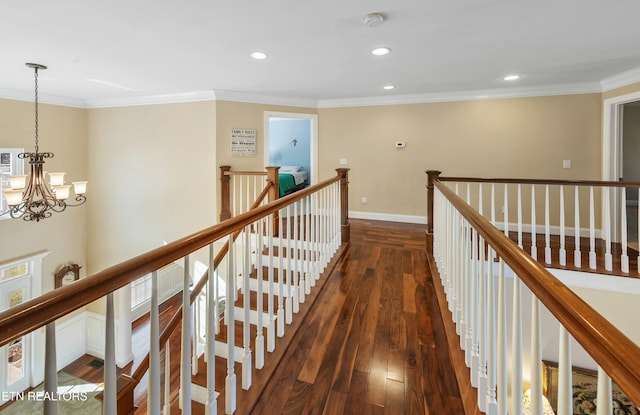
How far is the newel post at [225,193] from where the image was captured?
4.70 meters

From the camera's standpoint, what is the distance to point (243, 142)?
16.4 ft

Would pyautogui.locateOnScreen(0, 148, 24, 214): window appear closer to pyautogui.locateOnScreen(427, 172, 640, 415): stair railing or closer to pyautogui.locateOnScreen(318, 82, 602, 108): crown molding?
pyautogui.locateOnScreen(318, 82, 602, 108): crown molding

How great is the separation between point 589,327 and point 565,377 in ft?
0.65

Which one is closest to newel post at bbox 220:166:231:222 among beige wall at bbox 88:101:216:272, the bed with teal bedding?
beige wall at bbox 88:101:216:272

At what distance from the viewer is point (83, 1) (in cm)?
212

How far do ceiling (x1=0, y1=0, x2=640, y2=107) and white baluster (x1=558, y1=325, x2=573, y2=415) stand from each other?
2.23m

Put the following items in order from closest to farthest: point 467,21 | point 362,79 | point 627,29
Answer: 1. point 467,21
2. point 627,29
3. point 362,79

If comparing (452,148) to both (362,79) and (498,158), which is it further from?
(362,79)

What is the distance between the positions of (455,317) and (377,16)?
7.38 feet

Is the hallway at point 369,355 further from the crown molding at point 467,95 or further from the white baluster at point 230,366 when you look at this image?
the crown molding at point 467,95

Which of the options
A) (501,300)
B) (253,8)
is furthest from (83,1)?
(501,300)

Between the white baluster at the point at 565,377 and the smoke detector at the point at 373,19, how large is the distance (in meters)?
2.34

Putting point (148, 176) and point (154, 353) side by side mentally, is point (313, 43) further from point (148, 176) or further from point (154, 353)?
point (148, 176)

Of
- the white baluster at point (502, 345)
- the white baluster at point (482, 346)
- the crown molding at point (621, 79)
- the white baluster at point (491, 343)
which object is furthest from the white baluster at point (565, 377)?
the crown molding at point (621, 79)
